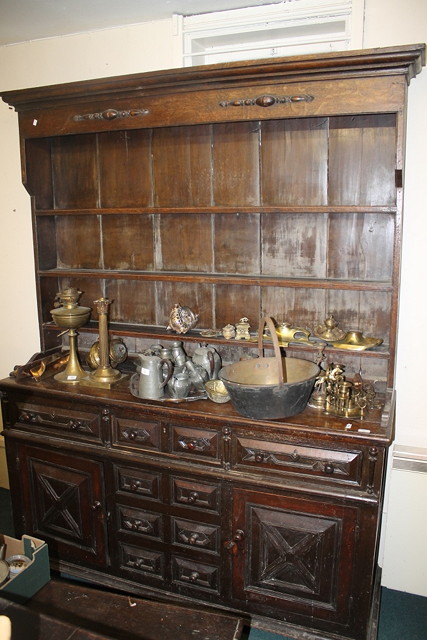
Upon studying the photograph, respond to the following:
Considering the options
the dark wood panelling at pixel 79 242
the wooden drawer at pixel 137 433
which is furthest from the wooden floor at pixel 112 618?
the dark wood panelling at pixel 79 242

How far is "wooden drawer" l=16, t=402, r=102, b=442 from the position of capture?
2.27 meters

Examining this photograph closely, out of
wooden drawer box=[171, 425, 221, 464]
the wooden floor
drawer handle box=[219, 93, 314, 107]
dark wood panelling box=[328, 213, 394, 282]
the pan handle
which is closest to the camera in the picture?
the wooden floor

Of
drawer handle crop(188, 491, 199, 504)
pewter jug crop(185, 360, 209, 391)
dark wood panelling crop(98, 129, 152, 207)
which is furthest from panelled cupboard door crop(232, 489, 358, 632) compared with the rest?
dark wood panelling crop(98, 129, 152, 207)

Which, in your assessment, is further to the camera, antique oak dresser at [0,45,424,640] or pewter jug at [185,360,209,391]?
pewter jug at [185,360,209,391]

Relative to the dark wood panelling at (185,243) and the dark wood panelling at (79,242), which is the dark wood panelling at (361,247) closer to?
the dark wood panelling at (185,243)

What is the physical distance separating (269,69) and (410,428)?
1612 mm

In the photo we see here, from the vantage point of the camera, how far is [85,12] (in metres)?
2.32

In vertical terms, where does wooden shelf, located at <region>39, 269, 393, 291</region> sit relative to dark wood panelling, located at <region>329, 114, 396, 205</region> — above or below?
below

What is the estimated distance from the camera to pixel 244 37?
7.60 feet

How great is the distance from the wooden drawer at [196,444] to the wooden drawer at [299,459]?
9 centimetres

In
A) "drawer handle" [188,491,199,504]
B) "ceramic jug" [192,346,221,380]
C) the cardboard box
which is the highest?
"ceramic jug" [192,346,221,380]

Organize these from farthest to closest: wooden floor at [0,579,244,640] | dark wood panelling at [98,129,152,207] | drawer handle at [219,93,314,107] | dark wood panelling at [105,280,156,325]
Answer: dark wood panelling at [105,280,156,325] < dark wood panelling at [98,129,152,207] < drawer handle at [219,93,314,107] < wooden floor at [0,579,244,640]

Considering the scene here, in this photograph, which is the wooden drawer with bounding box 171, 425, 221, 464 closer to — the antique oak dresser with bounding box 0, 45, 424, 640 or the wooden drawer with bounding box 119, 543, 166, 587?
the antique oak dresser with bounding box 0, 45, 424, 640

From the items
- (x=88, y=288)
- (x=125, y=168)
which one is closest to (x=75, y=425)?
(x=88, y=288)
